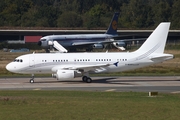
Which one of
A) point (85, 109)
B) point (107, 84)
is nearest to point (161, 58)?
point (107, 84)

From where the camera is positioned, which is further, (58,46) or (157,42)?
(58,46)

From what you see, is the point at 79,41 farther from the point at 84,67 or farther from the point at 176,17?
the point at 176,17

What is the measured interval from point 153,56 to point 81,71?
6.86m

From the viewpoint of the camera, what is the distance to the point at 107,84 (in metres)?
42.5

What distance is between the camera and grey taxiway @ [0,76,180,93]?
38.4 metres

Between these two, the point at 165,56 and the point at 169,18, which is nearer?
the point at 165,56

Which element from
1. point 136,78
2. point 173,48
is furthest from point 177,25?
point 136,78

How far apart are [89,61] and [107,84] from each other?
3611 millimetres

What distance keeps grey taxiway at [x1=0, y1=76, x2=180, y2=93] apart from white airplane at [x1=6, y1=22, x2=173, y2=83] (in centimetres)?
110

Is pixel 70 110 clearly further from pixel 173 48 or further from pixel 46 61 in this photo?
pixel 173 48

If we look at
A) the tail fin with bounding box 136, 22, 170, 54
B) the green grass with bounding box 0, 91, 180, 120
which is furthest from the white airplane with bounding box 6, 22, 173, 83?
the green grass with bounding box 0, 91, 180, 120

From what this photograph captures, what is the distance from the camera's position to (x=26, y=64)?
146 feet

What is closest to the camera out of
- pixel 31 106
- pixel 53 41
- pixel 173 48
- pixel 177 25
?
pixel 31 106

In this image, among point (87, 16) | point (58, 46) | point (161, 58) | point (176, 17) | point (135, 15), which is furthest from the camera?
point (135, 15)
